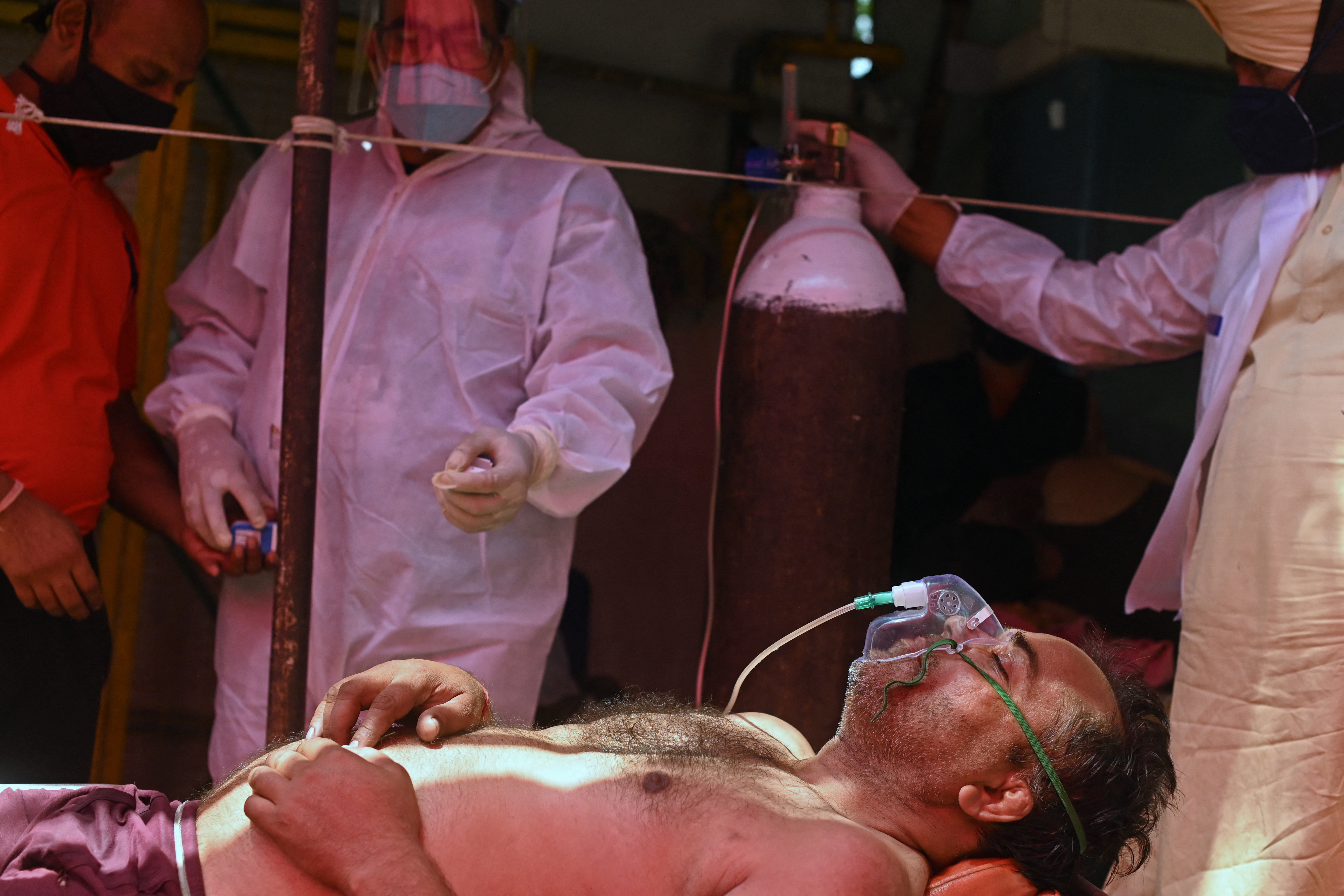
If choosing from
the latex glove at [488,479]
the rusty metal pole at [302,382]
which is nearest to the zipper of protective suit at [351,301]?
the rusty metal pole at [302,382]

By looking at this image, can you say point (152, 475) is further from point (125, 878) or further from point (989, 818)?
point (989, 818)

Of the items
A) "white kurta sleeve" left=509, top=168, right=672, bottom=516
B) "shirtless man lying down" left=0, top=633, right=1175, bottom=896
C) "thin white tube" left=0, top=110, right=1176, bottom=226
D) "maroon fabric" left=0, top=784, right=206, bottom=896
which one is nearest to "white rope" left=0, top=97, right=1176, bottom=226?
"thin white tube" left=0, top=110, right=1176, bottom=226

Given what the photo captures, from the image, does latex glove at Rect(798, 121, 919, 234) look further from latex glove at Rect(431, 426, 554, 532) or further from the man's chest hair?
the man's chest hair

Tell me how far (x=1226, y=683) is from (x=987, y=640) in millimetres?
662

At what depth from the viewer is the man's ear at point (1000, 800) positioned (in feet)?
5.78

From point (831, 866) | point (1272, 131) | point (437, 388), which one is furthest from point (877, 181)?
point (831, 866)

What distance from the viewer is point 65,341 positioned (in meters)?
2.33

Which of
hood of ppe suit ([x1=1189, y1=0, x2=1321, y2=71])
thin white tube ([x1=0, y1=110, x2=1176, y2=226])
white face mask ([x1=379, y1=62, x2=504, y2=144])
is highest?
hood of ppe suit ([x1=1189, y1=0, x2=1321, y2=71])

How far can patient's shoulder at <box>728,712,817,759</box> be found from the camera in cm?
200

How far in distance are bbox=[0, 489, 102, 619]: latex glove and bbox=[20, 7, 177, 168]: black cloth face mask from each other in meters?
0.69

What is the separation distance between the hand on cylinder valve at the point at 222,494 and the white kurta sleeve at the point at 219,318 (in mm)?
172

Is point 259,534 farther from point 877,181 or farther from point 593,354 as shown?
point 877,181

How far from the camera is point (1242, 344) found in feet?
7.73

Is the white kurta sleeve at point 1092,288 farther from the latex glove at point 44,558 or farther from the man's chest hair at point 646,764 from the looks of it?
the latex glove at point 44,558
